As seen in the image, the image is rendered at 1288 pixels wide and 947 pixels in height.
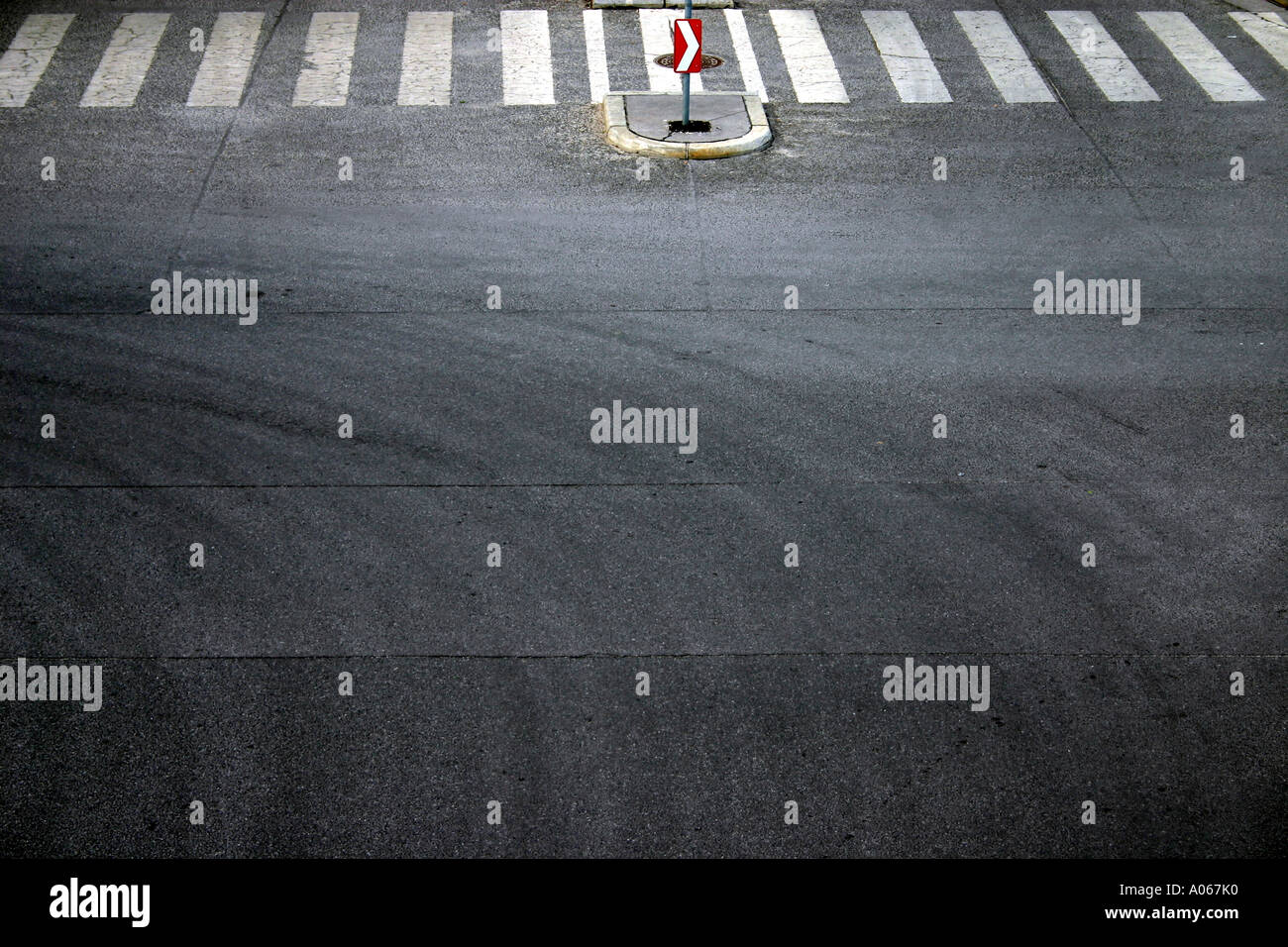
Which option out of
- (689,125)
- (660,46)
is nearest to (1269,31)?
(660,46)

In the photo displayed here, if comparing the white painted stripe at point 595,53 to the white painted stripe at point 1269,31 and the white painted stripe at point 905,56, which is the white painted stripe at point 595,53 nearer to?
the white painted stripe at point 905,56

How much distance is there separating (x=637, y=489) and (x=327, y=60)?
10.3m

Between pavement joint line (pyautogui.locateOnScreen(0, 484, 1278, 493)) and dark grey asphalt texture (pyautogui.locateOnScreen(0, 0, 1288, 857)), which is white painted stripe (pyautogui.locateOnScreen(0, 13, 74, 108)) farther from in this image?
pavement joint line (pyautogui.locateOnScreen(0, 484, 1278, 493))

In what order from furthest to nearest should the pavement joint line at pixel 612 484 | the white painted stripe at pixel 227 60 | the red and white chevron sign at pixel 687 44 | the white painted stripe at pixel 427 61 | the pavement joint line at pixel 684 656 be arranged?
1. the white painted stripe at pixel 427 61
2. the white painted stripe at pixel 227 60
3. the red and white chevron sign at pixel 687 44
4. the pavement joint line at pixel 612 484
5. the pavement joint line at pixel 684 656

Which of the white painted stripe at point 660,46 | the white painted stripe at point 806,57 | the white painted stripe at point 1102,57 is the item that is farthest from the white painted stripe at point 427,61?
the white painted stripe at point 1102,57

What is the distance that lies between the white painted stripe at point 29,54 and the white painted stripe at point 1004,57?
11.9m

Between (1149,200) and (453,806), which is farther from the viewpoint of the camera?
(1149,200)

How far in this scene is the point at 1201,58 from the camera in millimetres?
16922

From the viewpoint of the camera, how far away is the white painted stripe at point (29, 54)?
15484 millimetres

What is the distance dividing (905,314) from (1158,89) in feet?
23.8

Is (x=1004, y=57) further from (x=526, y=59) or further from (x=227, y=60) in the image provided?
(x=227, y=60)
